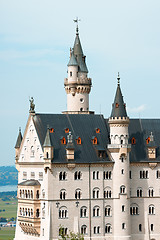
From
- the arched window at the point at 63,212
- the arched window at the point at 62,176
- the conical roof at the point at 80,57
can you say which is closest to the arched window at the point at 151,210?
the arched window at the point at 63,212

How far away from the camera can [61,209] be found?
131250 millimetres

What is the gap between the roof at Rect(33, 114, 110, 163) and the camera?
13288 cm

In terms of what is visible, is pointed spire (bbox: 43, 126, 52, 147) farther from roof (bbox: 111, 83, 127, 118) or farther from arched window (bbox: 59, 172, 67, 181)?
roof (bbox: 111, 83, 127, 118)

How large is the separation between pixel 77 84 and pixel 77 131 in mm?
12300

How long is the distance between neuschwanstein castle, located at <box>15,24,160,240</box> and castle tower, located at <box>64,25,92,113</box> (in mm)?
5898

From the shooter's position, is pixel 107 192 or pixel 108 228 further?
pixel 108 228

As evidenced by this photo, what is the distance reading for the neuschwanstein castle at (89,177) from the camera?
431ft

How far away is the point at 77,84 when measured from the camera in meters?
146

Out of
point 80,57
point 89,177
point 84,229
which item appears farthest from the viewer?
point 80,57

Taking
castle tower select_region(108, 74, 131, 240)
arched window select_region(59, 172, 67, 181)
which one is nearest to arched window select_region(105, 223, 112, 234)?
castle tower select_region(108, 74, 131, 240)

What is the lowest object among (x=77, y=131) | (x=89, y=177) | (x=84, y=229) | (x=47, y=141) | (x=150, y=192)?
(x=84, y=229)

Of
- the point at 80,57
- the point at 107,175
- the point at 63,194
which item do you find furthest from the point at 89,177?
the point at 80,57

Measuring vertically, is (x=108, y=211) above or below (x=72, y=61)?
below

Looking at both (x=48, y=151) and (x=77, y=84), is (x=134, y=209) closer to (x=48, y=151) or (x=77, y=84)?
(x=48, y=151)
